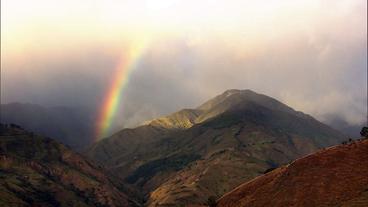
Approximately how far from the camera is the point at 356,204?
198375 mm
